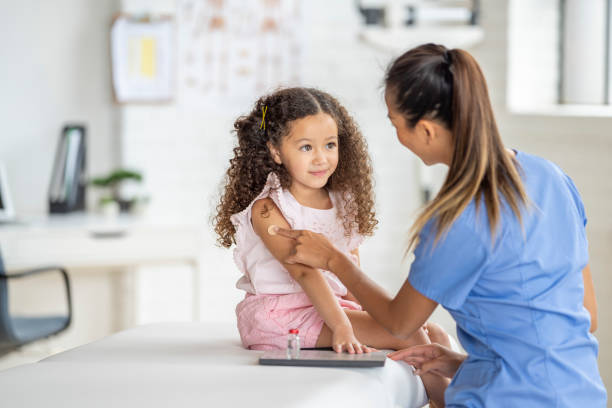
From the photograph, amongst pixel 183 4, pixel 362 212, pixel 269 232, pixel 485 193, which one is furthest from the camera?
pixel 183 4

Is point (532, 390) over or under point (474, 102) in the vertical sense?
under

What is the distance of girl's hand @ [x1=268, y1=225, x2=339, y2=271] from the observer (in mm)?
1533

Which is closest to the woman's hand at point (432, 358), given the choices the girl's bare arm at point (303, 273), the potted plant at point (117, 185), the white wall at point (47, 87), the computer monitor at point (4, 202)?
the girl's bare arm at point (303, 273)

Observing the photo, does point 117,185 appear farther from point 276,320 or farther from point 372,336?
point 372,336

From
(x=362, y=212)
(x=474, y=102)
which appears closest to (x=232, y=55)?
(x=362, y=212)

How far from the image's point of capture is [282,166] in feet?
5.71

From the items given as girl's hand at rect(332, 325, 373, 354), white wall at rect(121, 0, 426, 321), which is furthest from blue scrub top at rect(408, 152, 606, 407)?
white wall at rect(121, 0, 426, 321)

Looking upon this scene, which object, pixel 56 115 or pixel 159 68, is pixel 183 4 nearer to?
pixel 159 68

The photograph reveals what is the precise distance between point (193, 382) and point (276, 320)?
0.37m

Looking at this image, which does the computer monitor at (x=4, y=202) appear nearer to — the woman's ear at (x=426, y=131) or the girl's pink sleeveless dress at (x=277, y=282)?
the girl's pink sleeveless dress at (x=277, y=282)

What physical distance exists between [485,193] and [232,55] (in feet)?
8.18

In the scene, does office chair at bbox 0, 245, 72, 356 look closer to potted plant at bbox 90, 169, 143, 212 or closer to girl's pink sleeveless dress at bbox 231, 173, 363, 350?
potted plant at bbox 90, 169, 143, 212

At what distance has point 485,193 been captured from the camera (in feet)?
4.03

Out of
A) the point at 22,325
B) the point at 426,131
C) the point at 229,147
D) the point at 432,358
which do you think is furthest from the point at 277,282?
the point at 229,147
